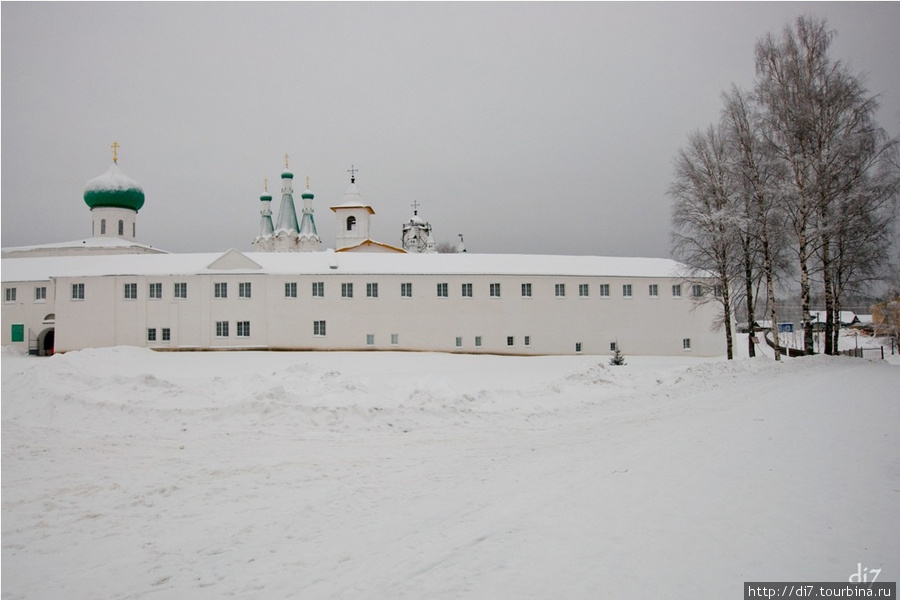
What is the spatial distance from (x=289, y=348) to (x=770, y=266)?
28.9 meters

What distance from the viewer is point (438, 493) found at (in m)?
7.63

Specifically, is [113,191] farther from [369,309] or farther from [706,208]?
[706,208]

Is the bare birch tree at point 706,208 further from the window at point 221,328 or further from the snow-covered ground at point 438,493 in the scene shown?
the window at point 221,328

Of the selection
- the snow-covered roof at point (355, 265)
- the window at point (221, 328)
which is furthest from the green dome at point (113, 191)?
the window at point (221, 328)

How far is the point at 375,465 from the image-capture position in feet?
30.8

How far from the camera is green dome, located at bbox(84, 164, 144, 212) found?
52.3 m

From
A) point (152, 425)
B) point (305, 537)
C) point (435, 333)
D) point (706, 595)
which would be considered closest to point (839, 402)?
point (706, 595)

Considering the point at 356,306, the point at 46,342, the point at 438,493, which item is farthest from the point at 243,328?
the point at 438,493

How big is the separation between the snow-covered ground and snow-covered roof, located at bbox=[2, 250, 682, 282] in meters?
22.8

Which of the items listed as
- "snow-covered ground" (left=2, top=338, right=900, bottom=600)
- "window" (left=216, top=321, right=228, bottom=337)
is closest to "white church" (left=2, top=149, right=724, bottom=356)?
"window" (left=216, top=321, right=228, bottom=337)

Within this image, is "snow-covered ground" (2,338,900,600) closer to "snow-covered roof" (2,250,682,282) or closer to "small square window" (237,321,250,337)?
"small square window" (237,321,250,337)

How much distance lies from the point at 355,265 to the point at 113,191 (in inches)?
1175

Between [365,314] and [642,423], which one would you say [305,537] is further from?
[365,314]

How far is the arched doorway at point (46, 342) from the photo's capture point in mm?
39906
